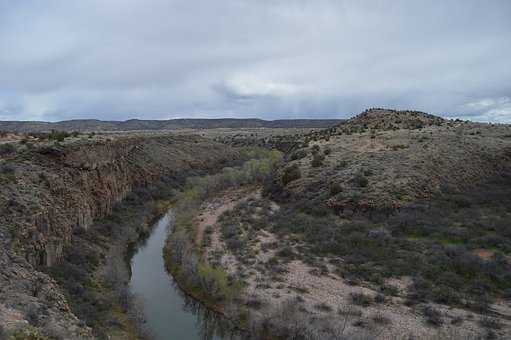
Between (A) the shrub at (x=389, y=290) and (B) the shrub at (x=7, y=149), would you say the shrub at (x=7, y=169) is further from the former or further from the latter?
(A) the shrub at (x=389, y=290)

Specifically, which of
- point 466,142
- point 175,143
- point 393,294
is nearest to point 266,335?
point 393,294

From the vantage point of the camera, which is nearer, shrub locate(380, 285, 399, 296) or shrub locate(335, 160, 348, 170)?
shrub locate(380, 285, 399, 296)

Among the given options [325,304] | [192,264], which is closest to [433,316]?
[325,304]

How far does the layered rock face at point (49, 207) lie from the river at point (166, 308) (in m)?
4.26

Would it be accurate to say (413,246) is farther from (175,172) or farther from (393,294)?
(175,172)

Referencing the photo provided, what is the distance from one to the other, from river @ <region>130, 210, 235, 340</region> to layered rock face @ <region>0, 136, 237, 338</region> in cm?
426

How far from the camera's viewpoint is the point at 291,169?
127 ft

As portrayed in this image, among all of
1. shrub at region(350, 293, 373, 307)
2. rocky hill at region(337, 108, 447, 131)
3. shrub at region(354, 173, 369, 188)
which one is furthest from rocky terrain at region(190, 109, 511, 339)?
rocky hill at region(337, 108, 447, 131)

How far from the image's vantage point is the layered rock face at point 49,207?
13.1 metres

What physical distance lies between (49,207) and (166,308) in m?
7.70

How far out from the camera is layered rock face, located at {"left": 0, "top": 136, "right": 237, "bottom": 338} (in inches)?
516

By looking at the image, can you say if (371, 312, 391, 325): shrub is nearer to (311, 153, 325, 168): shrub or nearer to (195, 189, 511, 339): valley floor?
(195, 189, 511, 339): valley floor

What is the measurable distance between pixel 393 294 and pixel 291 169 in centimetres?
2175

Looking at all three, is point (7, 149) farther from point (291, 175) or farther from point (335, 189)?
point (335, 189)
